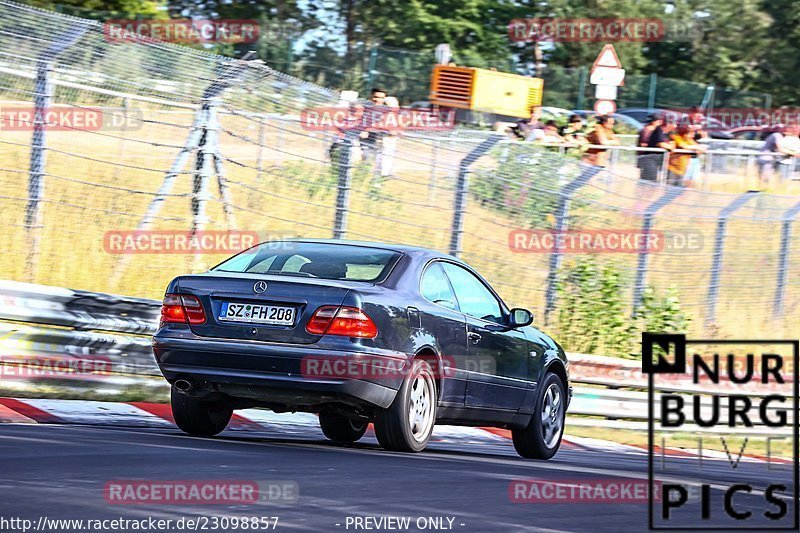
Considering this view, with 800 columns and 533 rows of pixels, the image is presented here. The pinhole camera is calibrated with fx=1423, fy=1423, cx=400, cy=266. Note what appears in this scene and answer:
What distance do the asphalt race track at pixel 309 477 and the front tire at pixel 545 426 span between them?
61 cm

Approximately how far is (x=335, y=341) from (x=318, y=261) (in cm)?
88

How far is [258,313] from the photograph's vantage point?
859 cm

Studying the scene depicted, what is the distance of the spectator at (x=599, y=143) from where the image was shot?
2153 centimetres

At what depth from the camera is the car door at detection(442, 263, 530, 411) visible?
973 cm

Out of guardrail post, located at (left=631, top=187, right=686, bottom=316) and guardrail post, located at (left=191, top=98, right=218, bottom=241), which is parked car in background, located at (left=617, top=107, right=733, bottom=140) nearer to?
guardrail post, located at (left=631, top=187, right=686, bottom=316)

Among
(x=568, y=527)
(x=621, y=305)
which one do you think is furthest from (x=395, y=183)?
(x=568, y=527)

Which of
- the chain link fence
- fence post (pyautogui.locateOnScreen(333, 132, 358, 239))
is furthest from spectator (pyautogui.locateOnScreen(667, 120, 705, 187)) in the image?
fence post (pyautogui.locateOnScreen(333, 132, 358, 239))

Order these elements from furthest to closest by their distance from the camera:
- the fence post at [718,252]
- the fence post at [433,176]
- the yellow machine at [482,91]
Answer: the yellow machine at [482,91] < the fence post at [718,252] < the fence post at [433,176]

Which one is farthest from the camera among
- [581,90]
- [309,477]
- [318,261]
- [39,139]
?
[581,90]

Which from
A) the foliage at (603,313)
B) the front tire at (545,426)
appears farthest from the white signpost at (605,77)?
the front tire at (545,426)

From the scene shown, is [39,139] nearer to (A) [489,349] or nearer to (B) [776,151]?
(A) [489,349]

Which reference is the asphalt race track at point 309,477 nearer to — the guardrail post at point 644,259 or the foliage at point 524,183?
the foliage at point 524,183

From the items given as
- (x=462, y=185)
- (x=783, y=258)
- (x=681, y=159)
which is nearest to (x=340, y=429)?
(x=462, y=185)

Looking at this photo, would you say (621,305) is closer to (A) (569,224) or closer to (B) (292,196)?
(A) (569,224)
